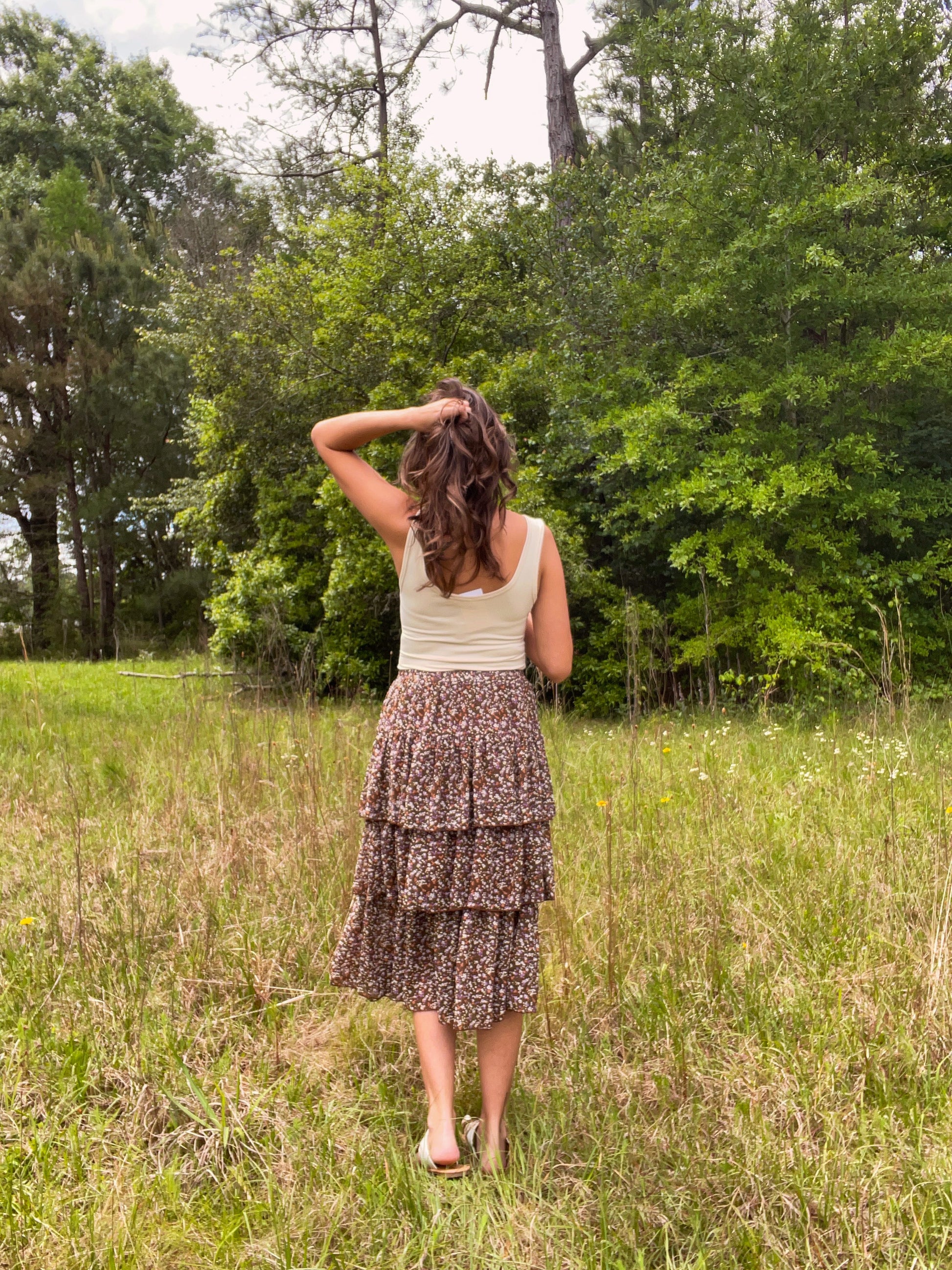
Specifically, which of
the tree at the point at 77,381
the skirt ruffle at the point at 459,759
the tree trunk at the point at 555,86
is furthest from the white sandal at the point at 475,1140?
the tree at the point at 77,381

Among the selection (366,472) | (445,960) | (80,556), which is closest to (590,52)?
(80,556)

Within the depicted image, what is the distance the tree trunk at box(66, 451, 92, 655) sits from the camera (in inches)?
814

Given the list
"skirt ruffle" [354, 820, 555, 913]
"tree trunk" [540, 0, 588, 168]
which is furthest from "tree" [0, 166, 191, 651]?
"skirt ruffle" [354, 820, 555, 913]

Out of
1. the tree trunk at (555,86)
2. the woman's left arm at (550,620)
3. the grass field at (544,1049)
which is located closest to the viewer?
the grass field at (544,1049)

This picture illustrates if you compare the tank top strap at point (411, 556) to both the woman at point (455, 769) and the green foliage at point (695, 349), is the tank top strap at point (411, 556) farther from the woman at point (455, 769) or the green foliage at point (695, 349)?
the green foliage at point (695, 349)

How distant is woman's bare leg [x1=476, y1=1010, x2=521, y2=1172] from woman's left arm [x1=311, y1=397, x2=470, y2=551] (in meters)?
1.17

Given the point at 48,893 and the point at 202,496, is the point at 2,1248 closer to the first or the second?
the point at 48,893

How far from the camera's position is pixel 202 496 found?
14.6 metres

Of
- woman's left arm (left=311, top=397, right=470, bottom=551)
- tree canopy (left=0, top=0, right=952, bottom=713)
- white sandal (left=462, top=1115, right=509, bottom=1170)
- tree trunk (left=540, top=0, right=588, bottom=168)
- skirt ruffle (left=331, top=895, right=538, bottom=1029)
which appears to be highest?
tree trunk (left=540, top=0, right=588, bottom=168)

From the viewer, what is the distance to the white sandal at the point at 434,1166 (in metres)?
2.25

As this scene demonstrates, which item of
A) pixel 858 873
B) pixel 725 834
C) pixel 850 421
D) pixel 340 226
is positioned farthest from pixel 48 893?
pixel 340 226

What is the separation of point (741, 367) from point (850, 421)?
48.8 inches

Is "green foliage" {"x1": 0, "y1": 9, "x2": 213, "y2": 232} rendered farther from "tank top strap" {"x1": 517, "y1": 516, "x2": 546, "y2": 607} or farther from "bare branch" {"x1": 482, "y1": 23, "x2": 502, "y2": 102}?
"tank top strap" {"x1": 517, "y1": 516, "x2": 546, "y2": 607}

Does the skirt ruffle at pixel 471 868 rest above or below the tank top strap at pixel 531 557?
below
